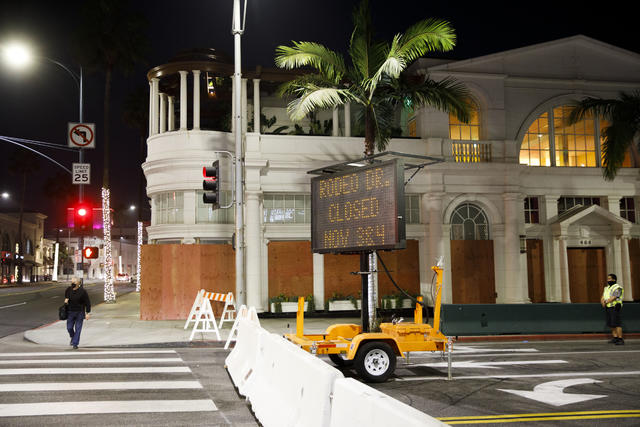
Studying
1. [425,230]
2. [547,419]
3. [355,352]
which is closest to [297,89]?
[425,230]

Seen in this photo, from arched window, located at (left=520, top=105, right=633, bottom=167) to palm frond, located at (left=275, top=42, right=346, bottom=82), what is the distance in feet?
33.9

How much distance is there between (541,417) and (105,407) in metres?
5.93

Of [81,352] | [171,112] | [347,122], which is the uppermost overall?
[171,112]

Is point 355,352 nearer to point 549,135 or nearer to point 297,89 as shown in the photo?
point 297,89

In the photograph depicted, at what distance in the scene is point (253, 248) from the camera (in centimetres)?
2111

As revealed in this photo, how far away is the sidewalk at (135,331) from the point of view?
15.5 meters

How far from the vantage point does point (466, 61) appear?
22906 mm

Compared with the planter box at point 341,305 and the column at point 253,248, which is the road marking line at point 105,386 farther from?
the planter box at point 341,305

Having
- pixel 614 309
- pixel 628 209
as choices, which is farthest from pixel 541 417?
pixel 628 209

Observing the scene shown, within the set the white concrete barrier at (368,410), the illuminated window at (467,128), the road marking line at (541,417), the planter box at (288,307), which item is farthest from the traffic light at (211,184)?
the illuminated window at (467,128)

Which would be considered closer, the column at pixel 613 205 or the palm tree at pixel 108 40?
the column at pixel 613 205

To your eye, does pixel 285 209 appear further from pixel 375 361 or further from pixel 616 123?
pixel 616 123

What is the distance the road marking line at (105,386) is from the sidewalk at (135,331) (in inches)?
144

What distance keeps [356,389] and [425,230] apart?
60.2ft
